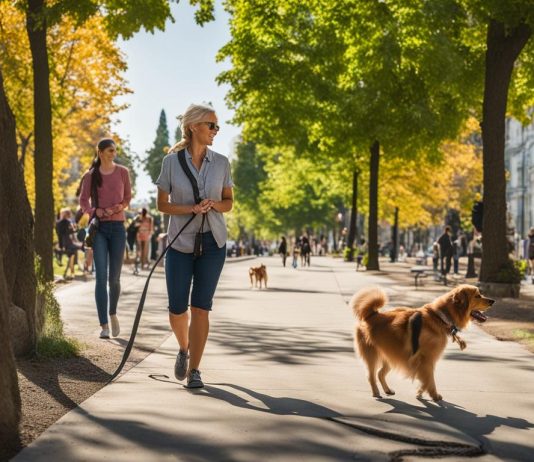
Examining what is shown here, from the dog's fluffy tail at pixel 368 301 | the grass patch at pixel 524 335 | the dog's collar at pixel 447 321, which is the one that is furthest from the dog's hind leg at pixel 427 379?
the grass patch at pixel 524 335

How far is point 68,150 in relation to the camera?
121 ft

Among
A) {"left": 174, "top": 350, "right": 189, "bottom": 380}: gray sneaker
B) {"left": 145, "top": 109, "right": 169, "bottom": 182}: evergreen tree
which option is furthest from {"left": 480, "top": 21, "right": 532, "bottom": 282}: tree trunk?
{"left": 145, "top": 109, "right": 169, "bottom": 182}: evergreen tree

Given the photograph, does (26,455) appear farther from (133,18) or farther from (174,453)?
(133,18)

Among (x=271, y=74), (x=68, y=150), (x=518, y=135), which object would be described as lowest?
(x=68, y=150)

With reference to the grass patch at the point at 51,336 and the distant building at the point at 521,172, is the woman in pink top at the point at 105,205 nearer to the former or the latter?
the grass patch at the point at 51,336

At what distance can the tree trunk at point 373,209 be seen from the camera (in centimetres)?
3591

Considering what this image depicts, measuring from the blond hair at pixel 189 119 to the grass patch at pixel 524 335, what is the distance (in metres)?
5.92

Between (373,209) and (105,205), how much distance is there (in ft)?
87.0

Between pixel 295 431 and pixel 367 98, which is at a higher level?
pixel 367 98

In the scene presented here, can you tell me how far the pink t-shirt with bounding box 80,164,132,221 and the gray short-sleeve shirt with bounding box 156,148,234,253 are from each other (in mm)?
3008

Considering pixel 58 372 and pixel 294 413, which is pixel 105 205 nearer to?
pixel 58 372

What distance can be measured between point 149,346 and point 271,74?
24.3 meters

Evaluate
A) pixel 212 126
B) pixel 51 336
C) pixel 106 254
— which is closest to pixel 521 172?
pixel 106 254

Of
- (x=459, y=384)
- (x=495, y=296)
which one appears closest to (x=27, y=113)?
(x=495, y=296)
